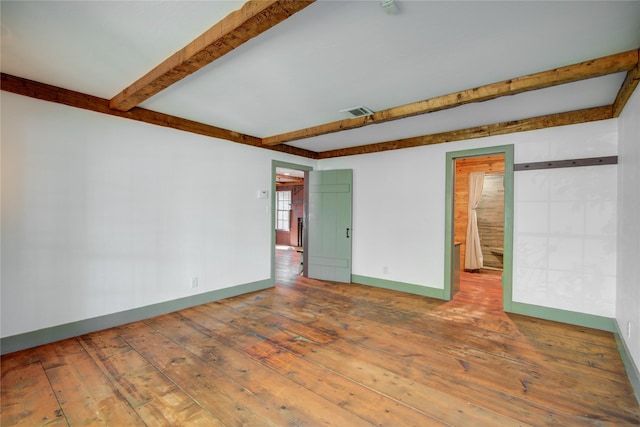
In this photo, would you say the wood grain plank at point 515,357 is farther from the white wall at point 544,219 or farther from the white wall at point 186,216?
the white wall at point 544,219

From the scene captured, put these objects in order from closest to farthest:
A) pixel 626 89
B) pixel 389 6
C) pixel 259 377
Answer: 1. pixel 389 6
2. pixel 259 377
3. pixel 626 89

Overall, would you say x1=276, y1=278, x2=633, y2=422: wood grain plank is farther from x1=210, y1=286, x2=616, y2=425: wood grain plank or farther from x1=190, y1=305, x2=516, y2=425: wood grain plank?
x1=190, y1=305, x2=516, y2=425: wood grain plank

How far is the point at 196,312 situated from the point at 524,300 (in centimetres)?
434

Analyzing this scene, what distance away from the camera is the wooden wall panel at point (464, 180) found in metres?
6.58

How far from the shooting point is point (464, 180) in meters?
6.90

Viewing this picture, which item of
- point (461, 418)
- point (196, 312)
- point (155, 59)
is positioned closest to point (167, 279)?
point (196, 312)

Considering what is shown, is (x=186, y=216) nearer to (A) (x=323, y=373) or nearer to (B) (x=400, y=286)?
(A) (x=323, y=373)

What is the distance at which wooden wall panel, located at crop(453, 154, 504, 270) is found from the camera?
259 inches

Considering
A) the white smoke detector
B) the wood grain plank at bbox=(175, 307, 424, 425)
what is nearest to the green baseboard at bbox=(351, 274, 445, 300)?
the wood grain plank at bbox=(175, 307, 424, 425)

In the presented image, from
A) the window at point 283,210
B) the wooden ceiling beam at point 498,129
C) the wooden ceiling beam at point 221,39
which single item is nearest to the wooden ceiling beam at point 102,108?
the wooden ceiling beam at point 221,39

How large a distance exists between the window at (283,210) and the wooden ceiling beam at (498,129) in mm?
5979

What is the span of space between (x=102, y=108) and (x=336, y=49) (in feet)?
8.94

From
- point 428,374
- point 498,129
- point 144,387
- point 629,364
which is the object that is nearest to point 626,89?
point 498,129

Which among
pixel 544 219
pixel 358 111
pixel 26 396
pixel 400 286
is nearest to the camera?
pixel 26 396
